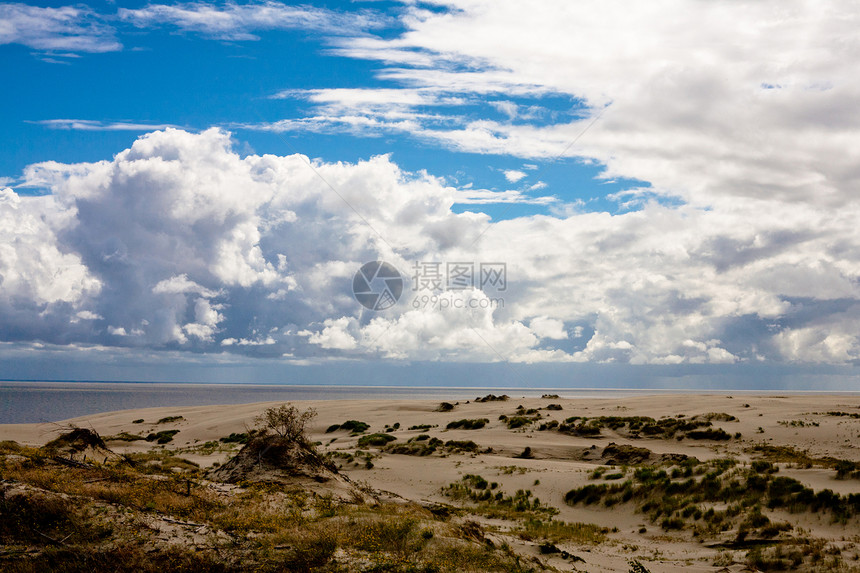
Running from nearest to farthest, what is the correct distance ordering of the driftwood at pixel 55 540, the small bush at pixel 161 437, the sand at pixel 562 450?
the driftwood at pixel 55 540 → the sand at pixel 562 450 → the small bush at pixel 161 437

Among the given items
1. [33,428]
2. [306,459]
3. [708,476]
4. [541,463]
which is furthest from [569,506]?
[33,428]

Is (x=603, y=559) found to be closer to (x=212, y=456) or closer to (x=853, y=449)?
(x=853, y=449)

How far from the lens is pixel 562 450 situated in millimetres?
29516

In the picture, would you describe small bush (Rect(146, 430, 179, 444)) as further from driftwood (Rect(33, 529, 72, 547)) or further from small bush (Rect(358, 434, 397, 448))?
driftwood (Rect(33, 529, 72, 547))

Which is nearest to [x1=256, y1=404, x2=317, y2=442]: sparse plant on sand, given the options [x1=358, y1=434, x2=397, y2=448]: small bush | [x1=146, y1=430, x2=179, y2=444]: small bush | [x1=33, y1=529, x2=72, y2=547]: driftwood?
[x1=33, y1=529, x2=72, y2=547]: driftwood

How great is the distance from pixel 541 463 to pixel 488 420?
15386 millimetres

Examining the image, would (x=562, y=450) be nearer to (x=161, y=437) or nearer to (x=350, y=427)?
(x=350, y=427)

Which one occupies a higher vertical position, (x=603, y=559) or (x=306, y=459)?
(x=306, y=459)

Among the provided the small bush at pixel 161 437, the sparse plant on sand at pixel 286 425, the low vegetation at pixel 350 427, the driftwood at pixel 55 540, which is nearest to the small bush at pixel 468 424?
the low vegetation at pixel 350 427

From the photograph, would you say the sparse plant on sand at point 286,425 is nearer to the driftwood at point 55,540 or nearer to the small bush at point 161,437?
the driftwood at point 55,540

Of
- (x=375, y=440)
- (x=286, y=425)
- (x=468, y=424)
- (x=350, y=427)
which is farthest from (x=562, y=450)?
(x=350, y=427)

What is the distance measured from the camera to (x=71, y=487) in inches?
439

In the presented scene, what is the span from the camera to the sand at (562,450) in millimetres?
14180

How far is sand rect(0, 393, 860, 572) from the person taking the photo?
558 inches
